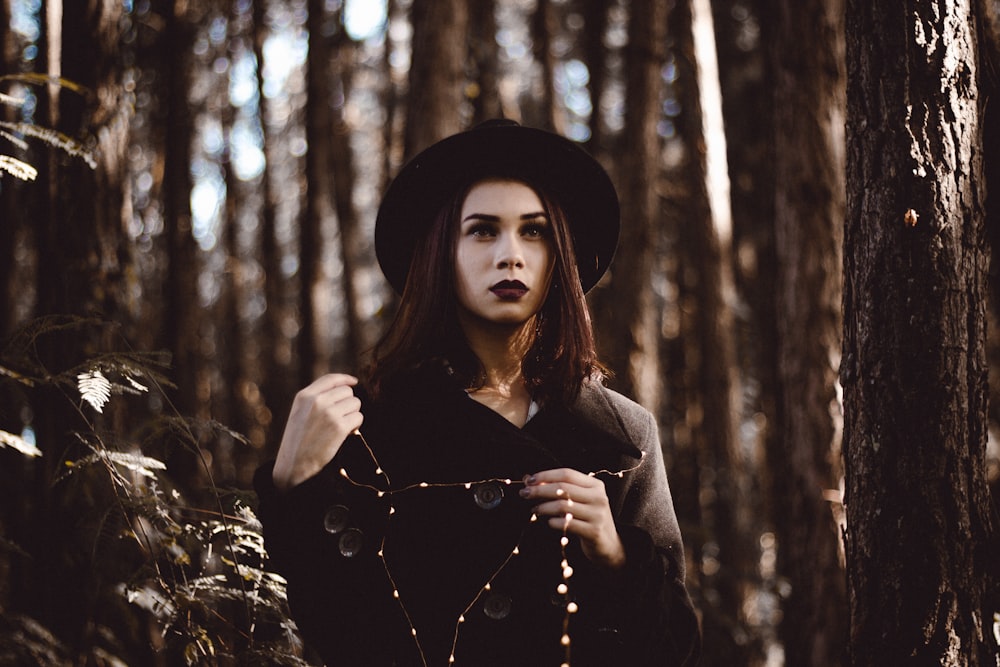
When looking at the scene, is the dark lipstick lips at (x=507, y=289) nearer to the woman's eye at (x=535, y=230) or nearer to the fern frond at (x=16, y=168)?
the woman's eye at (x=535, y=230)

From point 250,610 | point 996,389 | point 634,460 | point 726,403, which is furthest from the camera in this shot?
point 996,389

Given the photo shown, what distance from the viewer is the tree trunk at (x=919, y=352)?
276cm

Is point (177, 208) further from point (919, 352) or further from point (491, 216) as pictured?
point (919, 352)

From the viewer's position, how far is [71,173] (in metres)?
4.59

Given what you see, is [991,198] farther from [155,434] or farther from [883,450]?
[155,434]

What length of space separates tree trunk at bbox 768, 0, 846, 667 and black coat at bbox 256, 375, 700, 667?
3.25 m

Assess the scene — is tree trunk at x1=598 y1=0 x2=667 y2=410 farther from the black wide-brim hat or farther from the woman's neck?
the woman's neck

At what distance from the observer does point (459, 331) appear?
296cm

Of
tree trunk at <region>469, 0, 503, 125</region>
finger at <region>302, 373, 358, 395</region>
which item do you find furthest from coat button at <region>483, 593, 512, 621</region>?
tree trunk at <region>469, 0, 503, 125</region>

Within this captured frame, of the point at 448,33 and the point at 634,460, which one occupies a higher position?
the point at 448,33

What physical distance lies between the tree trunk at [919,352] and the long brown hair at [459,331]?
88 cm

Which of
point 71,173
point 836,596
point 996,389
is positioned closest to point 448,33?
point 71,173

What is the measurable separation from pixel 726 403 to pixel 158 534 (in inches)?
334

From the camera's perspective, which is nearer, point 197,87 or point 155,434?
point 155,434
